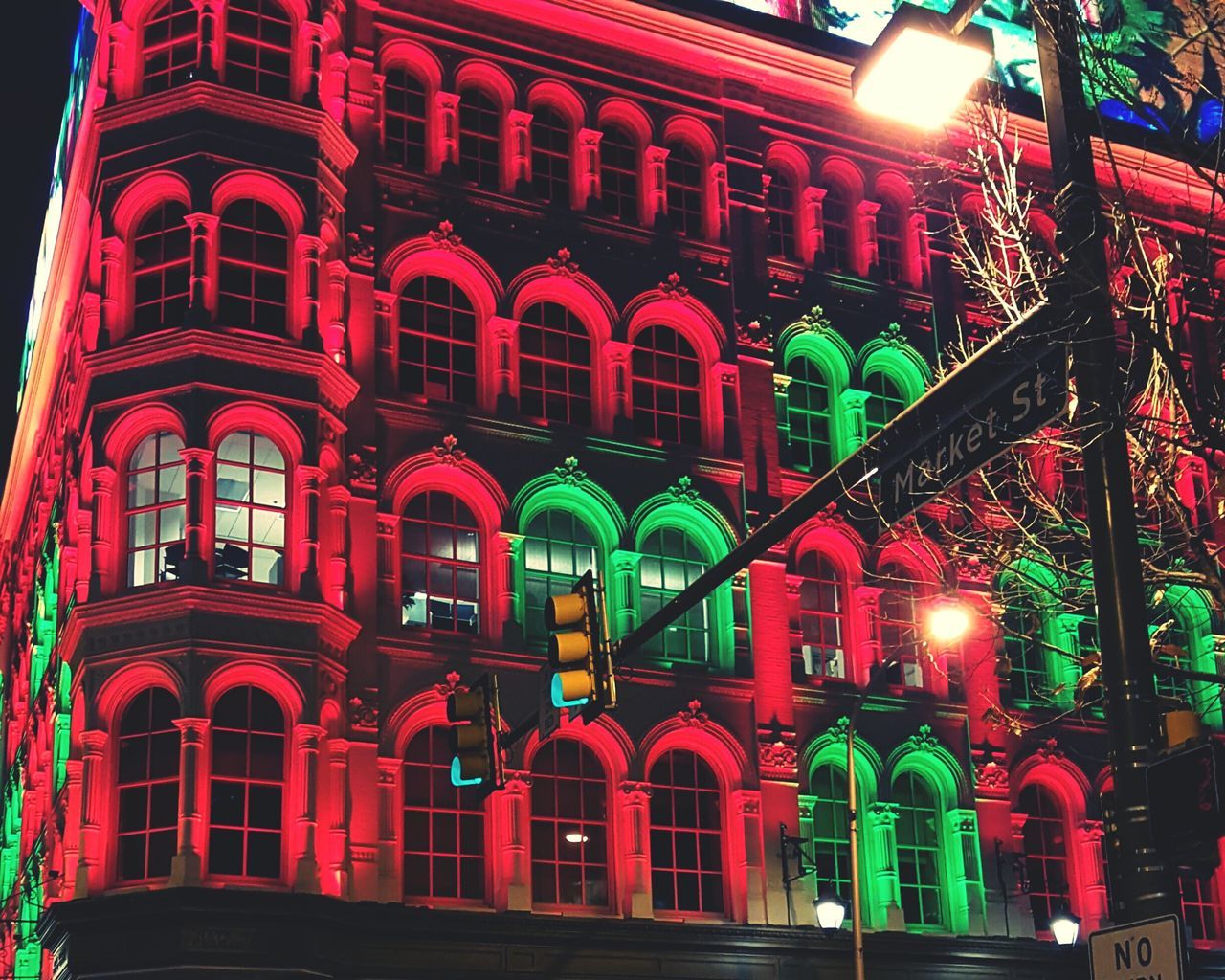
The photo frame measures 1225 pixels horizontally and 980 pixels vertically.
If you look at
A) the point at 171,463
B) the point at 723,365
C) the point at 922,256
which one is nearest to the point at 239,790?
the point at 171,463

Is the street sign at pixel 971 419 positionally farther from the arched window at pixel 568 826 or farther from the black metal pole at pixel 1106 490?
the arched window at pixel 568 826

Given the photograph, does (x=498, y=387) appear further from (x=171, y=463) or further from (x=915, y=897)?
(x=915, y=897)

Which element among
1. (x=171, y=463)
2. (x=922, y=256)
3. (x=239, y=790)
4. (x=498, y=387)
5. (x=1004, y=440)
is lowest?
(x=1004, y=440)

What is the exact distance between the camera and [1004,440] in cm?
1001

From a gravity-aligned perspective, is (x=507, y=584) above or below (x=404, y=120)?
below

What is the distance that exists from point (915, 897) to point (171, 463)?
1518 cm

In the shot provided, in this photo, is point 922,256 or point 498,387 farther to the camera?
point 922,256

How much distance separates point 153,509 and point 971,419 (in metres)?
20.1

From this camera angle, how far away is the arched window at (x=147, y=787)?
86.7 feet

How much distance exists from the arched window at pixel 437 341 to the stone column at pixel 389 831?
6.66m

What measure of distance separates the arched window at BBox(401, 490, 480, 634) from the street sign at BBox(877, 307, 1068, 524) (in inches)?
765

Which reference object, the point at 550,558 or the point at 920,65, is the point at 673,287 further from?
the point at 920,65

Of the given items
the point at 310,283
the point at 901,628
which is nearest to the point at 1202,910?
the point at 901,628

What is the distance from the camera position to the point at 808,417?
34.7 meters
